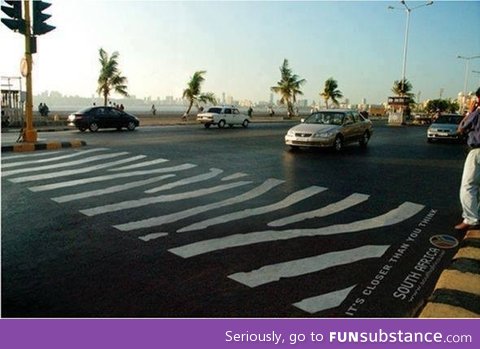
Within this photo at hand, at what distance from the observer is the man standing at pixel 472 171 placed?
521 centimetres

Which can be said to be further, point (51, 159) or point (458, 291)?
point (51, 159)

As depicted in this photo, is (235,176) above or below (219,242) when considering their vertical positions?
above

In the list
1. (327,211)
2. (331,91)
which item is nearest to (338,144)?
(327,211)

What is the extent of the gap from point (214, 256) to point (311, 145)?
34.4 feet

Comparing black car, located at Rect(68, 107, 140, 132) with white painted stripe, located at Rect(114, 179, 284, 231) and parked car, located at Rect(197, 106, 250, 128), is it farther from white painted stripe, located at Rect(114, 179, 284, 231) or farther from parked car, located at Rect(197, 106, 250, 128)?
white painted stripe, located at Rect(114, 179, 284, 231)

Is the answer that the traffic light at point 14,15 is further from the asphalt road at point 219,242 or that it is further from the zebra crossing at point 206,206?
the asphalt road at point 219,242

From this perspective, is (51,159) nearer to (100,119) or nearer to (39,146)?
(39,146)

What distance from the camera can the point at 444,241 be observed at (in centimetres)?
501

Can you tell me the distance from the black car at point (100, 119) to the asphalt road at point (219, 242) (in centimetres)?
1301

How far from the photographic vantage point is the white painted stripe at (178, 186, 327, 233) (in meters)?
5.40

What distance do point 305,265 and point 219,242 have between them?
3.65 feet

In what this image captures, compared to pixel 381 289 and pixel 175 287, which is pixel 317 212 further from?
pixel 175 287

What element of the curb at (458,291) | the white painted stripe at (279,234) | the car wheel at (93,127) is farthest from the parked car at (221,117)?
the curb at (458,291)

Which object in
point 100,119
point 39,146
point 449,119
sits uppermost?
point 449,119
